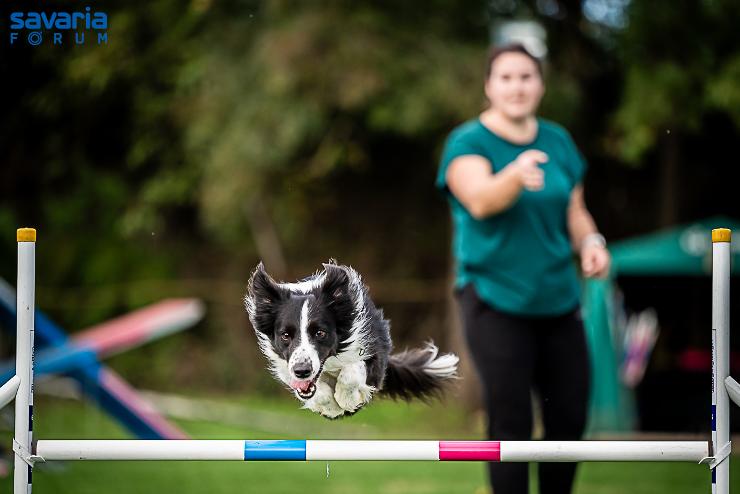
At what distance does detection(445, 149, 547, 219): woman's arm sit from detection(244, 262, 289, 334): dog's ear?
623mm

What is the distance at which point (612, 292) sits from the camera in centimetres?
690

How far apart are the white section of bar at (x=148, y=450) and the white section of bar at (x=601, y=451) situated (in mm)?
568

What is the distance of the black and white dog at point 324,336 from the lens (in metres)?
1.48

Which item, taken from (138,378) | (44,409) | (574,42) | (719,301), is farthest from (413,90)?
(719,301)

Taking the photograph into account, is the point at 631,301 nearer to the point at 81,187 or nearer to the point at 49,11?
the point at 81,187

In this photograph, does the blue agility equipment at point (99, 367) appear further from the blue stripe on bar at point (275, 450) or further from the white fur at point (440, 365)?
the white fur at point (440, 365)

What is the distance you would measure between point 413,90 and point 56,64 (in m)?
4.33

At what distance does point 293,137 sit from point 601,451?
4.49 m

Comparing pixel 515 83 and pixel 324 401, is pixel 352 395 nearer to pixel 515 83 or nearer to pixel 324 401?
pixel 324 401

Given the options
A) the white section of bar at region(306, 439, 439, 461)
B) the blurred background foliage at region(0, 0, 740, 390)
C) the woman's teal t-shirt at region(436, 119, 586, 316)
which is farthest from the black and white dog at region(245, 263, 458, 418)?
the blurred background foliage at region(0, 0, 740, 390)

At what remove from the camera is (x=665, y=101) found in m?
6.77

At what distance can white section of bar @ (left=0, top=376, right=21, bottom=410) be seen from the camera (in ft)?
6.46

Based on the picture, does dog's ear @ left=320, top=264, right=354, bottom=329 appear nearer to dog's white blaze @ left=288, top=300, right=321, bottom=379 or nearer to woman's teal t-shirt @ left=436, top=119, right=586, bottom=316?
dog's white blaze @ left=288, top=300, right=321, bottom=379

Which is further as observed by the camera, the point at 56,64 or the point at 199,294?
the point at 199,294
